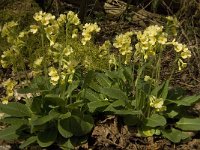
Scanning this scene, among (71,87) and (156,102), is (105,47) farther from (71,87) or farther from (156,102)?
(156,102)

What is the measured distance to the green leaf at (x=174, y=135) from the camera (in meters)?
3.87

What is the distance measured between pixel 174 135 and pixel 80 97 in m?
0.79

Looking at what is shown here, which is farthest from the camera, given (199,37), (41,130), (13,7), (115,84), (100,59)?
(13,7)

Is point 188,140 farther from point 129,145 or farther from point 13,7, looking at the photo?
point 13,7

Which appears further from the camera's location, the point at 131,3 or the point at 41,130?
the point at 131,3

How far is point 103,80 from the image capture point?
14.0 ft

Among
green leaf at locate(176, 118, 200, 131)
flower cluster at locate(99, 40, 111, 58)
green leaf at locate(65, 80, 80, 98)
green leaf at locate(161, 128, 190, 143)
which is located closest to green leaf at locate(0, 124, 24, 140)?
green leaf at locate(65, 80, 80, 98)

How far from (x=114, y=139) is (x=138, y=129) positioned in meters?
0.20

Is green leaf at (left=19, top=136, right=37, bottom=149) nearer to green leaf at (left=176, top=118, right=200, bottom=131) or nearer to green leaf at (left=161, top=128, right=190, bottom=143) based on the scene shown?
green leaf at (left=161, top=128, right=190, bottom=143)

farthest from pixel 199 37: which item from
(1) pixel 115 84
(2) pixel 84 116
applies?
(2) pixel 84 116

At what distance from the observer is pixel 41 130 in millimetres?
3859

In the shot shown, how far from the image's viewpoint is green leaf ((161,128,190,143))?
3873 millimetres

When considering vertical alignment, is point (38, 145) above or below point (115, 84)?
below

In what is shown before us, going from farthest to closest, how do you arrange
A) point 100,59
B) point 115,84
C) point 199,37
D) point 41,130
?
point 199,37 → point 100,59 → point 115,84 → point 41,130
